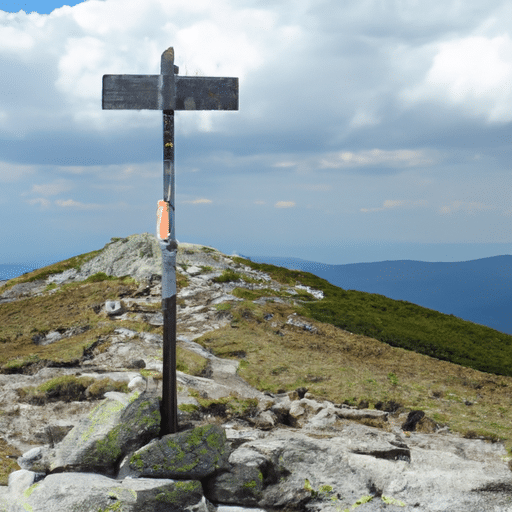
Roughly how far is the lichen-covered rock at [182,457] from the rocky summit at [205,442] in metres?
0.03

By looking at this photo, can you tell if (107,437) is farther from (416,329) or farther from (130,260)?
(130,260)

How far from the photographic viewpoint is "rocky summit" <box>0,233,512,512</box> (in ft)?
39.0

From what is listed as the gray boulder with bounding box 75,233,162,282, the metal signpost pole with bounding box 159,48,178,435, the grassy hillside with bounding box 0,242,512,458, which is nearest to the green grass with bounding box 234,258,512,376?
the grassy hillside with bounding box 0,242,512,458

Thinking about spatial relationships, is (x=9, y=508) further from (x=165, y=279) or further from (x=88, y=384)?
(x=88, y=384)

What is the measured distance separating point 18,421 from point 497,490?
599 inches

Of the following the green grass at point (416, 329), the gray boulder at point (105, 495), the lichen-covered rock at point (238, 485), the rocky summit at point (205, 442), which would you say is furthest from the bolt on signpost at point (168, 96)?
the green grass at point (416, 329)

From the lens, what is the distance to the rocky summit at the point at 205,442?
11902 millimetres

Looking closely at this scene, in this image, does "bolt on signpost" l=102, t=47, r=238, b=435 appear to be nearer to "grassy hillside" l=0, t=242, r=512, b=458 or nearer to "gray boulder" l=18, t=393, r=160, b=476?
"gray boulder" l=18, t=393, r=160, b=476

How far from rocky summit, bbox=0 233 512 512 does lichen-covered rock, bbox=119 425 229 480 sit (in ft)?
0.09

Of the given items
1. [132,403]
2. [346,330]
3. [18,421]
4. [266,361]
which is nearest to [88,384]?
[18,421]

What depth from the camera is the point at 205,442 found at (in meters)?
12.6

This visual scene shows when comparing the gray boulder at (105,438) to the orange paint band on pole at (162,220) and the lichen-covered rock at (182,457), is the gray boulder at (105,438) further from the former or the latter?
the orange paint band on pole at (162,220)

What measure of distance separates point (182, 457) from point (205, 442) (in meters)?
0.70

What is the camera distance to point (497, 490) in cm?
1282
